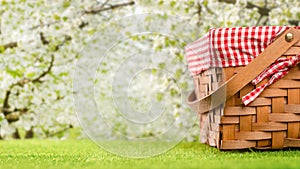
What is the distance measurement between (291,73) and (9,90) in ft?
13.9

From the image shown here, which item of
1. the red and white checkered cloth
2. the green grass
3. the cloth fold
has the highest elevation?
the red and white checkered cloth

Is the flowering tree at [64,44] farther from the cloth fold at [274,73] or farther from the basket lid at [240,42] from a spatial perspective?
the cloth fold at [274,73]

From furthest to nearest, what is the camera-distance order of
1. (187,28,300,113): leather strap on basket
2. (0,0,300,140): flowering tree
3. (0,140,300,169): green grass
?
(0,0,300,140): flowering tree → (187,28,300,113): leather strap on basket → (0,140,300,169): green grass

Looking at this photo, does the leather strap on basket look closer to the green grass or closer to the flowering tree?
the green grass

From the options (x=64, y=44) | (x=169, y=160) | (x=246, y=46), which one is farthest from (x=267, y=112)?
(x=64, y=44)

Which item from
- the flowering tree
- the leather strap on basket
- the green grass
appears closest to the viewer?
the green grass

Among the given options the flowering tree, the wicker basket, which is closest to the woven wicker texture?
the wicker basket

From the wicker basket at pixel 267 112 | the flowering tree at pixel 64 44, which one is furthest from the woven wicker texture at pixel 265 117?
the flowering tree at pixel 64 44

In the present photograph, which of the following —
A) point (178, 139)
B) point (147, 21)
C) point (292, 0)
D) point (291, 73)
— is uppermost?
point (292, 0)

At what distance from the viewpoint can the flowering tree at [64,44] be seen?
195 inches

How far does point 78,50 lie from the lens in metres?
6.07

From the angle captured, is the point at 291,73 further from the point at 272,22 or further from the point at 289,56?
the point at 272,22

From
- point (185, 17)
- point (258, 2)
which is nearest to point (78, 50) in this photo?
point (185, 17)

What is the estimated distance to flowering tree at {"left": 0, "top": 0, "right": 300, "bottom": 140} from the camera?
496 cm
